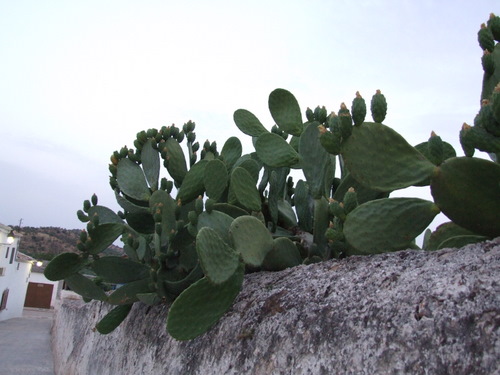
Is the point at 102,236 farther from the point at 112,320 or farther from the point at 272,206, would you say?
the point at 272,206

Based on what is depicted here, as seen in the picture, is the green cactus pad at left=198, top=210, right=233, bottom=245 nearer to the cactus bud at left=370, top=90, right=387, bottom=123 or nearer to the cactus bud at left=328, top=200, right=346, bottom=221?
the cactus bud at left=328, top=200, right=346, bottom=221

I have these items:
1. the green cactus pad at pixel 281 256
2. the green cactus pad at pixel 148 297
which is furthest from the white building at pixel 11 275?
the green cactus pad at pixel 281 256

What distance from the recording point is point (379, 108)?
134 cm

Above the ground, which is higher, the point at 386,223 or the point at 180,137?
the point at 180,137

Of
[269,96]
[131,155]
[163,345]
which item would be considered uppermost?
[269,96]

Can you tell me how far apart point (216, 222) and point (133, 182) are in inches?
30.1

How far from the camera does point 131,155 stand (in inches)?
102

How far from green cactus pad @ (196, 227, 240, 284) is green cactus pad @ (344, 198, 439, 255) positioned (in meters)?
0.40

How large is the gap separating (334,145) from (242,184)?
722mm

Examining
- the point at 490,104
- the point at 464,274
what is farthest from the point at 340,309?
the point at 490,104

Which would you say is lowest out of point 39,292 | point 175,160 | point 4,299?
point 39,292

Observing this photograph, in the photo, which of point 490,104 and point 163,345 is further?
point 163,345

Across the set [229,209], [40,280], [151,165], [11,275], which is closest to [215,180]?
[229,209]

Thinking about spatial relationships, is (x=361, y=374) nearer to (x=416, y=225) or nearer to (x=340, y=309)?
(x=340, y=309)
